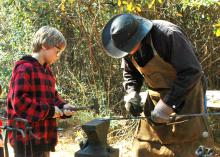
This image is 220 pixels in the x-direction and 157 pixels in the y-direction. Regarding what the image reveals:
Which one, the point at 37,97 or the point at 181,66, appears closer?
the point at 181,66

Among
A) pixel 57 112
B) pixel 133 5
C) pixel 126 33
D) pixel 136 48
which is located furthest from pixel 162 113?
pixel 133 5

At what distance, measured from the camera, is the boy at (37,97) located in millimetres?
3096

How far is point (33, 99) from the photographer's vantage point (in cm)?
314

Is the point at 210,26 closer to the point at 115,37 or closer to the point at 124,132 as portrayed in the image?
the point at 124,132

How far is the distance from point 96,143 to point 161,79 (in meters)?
1.28

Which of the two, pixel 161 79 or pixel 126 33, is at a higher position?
pixel 126 33

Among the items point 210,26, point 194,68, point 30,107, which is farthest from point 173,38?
point 210,26

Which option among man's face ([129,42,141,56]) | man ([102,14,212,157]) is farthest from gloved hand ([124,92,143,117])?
man's face ([129,42,141,56])

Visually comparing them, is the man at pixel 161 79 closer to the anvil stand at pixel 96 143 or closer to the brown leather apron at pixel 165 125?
the brown leather apron at pixel 165 125

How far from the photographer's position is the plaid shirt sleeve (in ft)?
10.1

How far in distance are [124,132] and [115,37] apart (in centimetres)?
402

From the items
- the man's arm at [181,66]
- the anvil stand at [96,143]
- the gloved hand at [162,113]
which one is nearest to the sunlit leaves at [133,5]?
the man's arm at [181,66]

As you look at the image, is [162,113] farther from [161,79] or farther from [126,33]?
[126,33]

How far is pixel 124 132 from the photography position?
6723 mm
